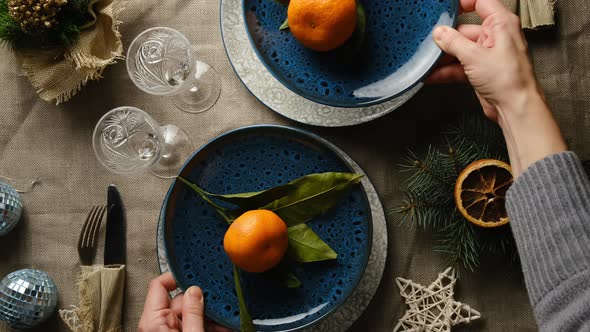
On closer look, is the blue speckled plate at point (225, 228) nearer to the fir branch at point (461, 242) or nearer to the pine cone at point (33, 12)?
the fir branch at point (461, 242)

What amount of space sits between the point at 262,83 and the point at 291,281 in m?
0.34

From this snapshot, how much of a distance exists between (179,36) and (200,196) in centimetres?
28

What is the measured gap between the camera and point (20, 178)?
109 cm

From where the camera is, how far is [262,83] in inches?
40.4

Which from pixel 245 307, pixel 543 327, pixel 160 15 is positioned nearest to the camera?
pixel 543 327

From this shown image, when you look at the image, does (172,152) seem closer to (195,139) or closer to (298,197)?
(195,139)

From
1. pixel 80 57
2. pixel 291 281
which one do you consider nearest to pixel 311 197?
pixel 291 281

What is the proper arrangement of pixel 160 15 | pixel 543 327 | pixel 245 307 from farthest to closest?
pixel 160 15, pixel 245 307, pixel 543 327

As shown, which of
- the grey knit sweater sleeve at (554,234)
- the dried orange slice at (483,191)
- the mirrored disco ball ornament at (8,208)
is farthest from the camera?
the mirrored disco ball ornament at (8,208)

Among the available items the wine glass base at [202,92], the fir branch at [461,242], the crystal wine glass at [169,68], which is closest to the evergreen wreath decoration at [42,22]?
the crystal wine glass at [169,68]

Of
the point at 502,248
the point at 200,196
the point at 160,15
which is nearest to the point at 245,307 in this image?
the point at 200,196

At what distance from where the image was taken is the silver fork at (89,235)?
3.48 feet

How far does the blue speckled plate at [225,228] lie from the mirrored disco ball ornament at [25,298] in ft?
0.79

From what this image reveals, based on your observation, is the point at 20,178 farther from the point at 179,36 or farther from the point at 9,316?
the point at 179,36
